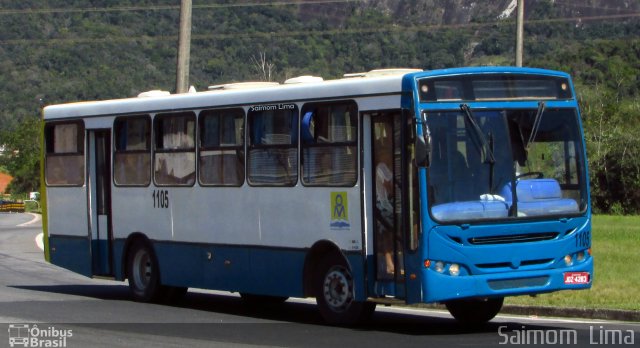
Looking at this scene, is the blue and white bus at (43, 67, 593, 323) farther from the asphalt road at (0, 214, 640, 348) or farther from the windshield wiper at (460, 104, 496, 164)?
the asphalt road at (0, 214, 640, 348)

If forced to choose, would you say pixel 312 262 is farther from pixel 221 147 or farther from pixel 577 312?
pixel 577 312

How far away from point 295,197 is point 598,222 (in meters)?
28.7

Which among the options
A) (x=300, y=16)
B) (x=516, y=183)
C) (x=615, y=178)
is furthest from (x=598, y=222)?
(x=300, y=16)

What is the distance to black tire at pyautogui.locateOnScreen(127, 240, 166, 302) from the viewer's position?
693 inches

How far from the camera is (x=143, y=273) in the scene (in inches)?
705

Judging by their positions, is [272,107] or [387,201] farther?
[272,107]

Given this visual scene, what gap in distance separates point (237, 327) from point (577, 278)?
4095mm

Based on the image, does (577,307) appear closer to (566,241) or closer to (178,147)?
(566,241)

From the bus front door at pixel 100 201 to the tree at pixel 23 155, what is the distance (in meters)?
91.8

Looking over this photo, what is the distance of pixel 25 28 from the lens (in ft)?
325

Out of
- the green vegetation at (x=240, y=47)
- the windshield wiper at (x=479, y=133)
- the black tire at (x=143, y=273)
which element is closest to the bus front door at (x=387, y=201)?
the windshield wiper at (x=479, y=133)

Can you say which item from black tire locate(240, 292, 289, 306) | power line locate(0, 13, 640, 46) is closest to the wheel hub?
black tire locate(240, 292, 289, 306)

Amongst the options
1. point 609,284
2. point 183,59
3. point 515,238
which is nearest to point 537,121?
point 515,238

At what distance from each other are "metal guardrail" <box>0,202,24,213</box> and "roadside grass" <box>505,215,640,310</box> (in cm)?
6590
